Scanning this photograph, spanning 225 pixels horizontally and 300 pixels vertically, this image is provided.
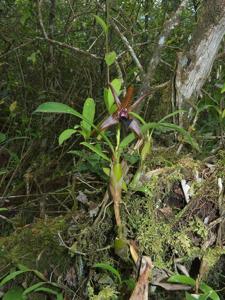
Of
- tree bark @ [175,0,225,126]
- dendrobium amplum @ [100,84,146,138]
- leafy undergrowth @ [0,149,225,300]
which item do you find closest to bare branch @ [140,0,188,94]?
tree bark @ [175,0,225,126]

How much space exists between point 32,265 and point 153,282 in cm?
39

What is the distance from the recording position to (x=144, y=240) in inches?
47.4

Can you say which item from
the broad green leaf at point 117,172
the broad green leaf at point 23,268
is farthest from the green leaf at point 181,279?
the broad green leaf at point 23,268

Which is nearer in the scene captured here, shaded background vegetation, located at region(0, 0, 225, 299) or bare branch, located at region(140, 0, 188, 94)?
shaded background vegetation, located at region(0, 0, 225, 299)

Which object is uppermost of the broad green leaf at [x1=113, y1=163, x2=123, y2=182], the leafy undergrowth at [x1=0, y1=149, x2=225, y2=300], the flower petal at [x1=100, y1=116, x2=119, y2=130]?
the flower petal at [x1=100, y1=116, x2=119, y2=130]

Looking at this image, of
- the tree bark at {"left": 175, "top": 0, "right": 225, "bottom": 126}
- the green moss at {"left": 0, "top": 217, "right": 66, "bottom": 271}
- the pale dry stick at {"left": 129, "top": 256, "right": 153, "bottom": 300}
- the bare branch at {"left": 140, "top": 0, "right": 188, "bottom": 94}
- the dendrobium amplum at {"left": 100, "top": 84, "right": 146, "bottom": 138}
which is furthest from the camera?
the bare branch at {"left": 140, "top": 0, "right": 188, "bottom": 94}

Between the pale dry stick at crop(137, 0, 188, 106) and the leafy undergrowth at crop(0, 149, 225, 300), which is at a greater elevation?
the pale dry stick at crop(137, 0, 188, 106)

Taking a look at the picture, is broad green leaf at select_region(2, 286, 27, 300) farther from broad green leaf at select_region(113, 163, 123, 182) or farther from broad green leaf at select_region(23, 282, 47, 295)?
broad green leaf at select_region(113, 163, 123, 182)

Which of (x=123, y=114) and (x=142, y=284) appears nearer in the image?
(x=142, y=284)

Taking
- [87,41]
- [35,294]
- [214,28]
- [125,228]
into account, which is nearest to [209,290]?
[125,228]

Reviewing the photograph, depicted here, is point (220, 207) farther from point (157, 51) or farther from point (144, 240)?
point (157, 51)

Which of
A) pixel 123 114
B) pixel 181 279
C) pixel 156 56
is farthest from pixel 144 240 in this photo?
pixel 156 56

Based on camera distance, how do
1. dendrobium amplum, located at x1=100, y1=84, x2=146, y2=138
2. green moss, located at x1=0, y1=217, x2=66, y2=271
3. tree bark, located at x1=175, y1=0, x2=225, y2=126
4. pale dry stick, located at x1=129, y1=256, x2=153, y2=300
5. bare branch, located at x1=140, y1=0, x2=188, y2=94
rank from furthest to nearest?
1. bare branch, located at x1=140, y1=0, x2=188, y2=94
2. tree bark, located at x1=175, y1=0, x2=225, y2=126
3. green moss, located at x1=0, y1=217, x2=66, y2=271
4. dendrobium amplum, located at x1=100, y1=84, x2=146, y2=138
5. pale dry stick, located at x1=129, y1=256, x2=153, y2=300

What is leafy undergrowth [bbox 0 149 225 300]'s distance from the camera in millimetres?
1193
